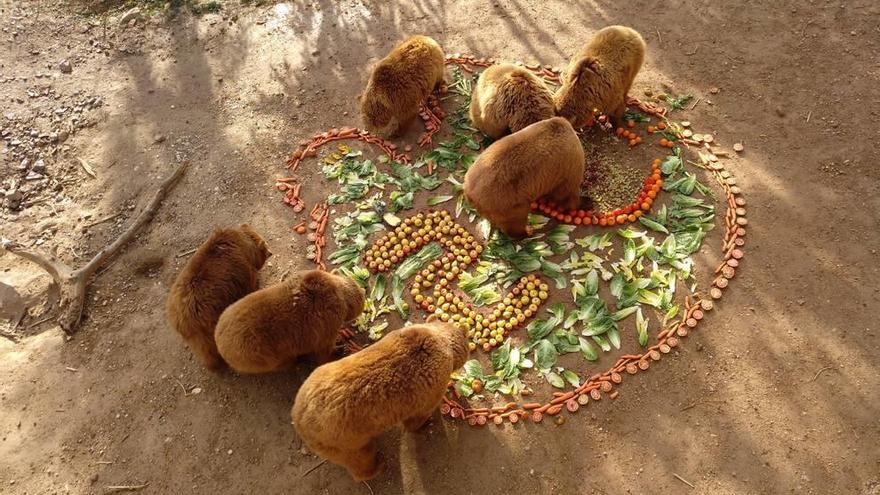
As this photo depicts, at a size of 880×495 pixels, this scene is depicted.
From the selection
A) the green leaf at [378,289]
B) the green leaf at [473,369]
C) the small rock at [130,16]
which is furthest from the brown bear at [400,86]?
the small rock at [130,16]

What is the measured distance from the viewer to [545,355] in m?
6.08

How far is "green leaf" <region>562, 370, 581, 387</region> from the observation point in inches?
230

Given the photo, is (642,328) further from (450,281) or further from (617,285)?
(450,281)

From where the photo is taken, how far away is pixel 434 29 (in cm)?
1025

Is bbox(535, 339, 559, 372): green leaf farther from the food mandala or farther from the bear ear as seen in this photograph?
the bear ear

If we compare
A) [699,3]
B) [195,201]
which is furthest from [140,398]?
[699,3]

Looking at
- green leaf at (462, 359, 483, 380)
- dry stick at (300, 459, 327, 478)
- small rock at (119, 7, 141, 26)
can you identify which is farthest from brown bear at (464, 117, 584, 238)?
small rock at (119, 7, 141, 26)

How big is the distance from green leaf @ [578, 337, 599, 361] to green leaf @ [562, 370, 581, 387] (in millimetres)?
261

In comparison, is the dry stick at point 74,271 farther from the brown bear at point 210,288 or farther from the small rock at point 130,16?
the small rock at point 130,16

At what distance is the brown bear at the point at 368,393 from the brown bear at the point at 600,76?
4.16 m

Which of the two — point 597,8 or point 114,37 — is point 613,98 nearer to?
point 597,8

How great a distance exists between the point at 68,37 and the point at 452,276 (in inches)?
392

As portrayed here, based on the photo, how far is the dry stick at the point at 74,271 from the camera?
22.4 ft

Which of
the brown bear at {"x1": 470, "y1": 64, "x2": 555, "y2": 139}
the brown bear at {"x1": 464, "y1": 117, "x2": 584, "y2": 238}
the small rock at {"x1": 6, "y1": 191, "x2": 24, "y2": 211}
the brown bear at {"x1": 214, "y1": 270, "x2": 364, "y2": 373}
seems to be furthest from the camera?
the small rock at {"x1": 6, "y1": 191, "x2": 24, "y2": 211}
